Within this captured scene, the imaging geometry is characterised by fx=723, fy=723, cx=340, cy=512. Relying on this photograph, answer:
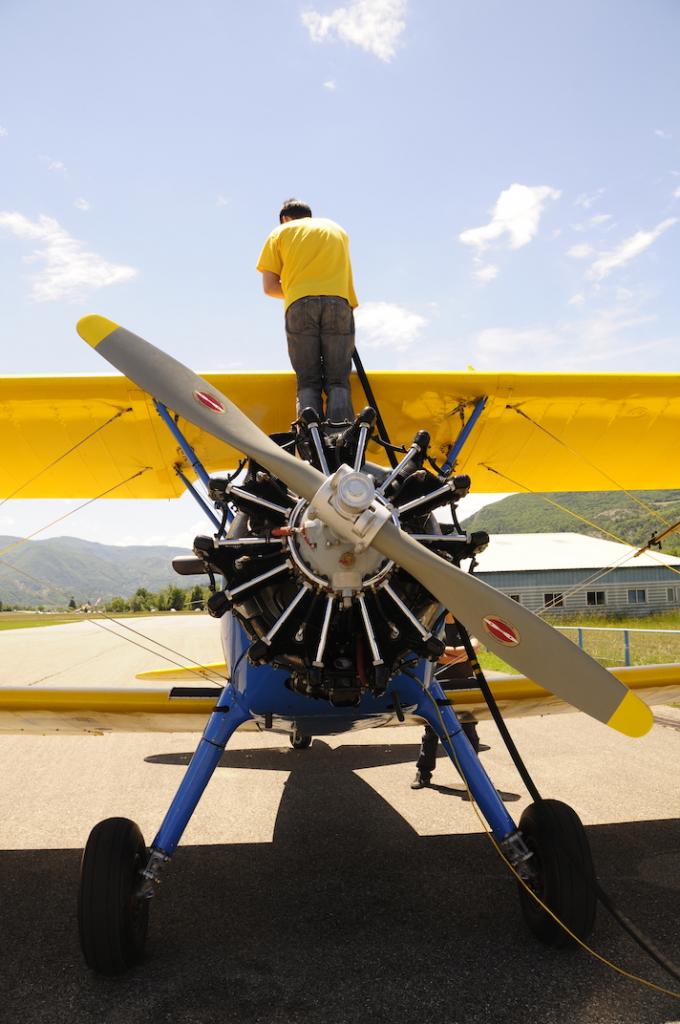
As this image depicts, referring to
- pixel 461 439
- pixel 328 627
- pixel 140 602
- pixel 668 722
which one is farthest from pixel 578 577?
pixel 328 627

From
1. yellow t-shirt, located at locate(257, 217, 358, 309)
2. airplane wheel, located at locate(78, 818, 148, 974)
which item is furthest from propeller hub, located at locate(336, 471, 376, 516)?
airplane wheel, located at locate(78, 818, 148, 974)

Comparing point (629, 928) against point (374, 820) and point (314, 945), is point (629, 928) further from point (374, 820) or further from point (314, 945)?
point (374, 820)

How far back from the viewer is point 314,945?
326 cm

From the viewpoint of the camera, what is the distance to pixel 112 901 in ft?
9.98

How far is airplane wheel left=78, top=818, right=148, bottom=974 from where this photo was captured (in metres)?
2.96

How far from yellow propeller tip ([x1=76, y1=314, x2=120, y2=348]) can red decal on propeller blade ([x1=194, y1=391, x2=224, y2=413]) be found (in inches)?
19.7

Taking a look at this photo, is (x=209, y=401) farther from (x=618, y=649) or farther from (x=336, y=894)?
(x=618, y=649)

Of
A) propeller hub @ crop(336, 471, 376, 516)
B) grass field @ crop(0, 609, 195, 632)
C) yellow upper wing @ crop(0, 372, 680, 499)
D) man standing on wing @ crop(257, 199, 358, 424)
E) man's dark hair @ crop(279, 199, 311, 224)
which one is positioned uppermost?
man's dark hair @ crop(279, 199, 311, 224)

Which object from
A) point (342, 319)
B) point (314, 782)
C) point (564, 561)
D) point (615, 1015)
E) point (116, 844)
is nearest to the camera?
point (615, 1015)

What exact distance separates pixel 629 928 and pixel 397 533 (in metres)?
1.80

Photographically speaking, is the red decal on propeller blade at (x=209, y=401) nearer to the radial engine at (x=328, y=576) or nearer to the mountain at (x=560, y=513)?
the radial engine at (x=328, y=576)

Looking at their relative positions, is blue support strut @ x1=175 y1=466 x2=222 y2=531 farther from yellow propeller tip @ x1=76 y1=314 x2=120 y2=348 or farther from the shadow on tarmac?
the shadow on tarmac

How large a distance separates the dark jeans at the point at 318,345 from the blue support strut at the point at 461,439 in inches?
26.3

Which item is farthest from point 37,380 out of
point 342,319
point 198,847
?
point 198,847
